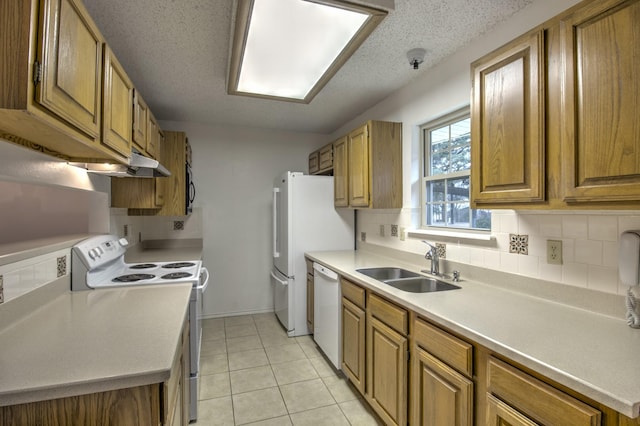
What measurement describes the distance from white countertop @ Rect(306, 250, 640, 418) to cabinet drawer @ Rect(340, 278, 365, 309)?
1.06ft

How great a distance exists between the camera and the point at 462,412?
131 cm

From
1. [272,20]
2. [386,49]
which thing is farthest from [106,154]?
[386,49]

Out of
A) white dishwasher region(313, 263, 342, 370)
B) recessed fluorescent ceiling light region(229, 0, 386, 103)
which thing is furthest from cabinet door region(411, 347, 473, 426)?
recessed fluorescent ceiling light region(229, 0, 386, 103)

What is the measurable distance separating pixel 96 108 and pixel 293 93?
140cm

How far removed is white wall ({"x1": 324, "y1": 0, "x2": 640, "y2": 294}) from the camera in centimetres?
140

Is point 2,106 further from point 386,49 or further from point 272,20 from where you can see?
point 386,49

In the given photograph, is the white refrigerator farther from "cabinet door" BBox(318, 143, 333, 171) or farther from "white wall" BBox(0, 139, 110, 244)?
"white wall" BBox(0, 139, 110, 244)

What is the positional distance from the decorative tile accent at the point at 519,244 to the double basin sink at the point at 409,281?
38 centimetres

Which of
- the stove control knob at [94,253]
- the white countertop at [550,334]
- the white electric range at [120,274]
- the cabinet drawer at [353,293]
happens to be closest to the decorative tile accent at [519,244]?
the white countertop at [550,334]

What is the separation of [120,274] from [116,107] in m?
1.21

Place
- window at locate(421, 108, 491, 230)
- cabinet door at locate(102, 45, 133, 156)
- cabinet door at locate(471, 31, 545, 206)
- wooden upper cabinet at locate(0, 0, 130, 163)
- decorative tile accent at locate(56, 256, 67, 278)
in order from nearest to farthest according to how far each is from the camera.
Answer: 1. wooden upper cabinet at locate(0, 0, 130, 163)
2. cabinet door at locate(471, 31, 545, 206)
3. cabinet door at locate(102, 45, 133, 156)
4. decorative tile accent at locate(56, 256, 67, 278)
5. window at locate(421, 108, 491, 230)

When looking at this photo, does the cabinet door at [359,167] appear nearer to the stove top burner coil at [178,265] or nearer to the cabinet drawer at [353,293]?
the cabinet drawer at [353,293]

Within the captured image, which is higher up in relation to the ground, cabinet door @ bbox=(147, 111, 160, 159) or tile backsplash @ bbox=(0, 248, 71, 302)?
cabinet door @ bbox=(147, 111, 160, 159)

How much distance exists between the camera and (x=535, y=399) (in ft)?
3.33
